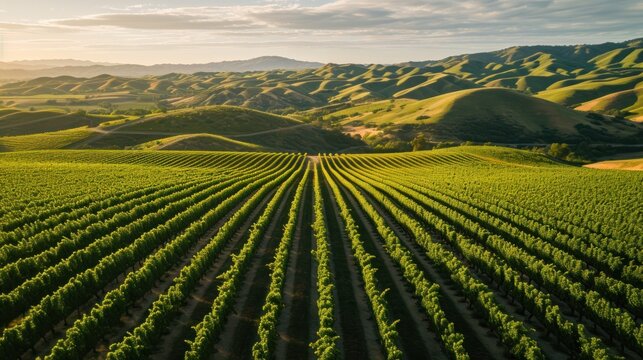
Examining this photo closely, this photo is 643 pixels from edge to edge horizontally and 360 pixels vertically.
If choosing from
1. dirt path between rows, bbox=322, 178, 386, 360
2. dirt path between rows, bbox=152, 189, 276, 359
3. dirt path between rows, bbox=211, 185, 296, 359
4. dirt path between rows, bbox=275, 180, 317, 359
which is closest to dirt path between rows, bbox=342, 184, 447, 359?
dirt path between rows, bbox=322, 178, 386, 360

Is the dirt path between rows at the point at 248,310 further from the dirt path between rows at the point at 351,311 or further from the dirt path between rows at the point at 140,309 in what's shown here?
the dirt path between rows at the point at 140,309

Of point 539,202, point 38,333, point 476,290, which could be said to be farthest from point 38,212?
point 539,202

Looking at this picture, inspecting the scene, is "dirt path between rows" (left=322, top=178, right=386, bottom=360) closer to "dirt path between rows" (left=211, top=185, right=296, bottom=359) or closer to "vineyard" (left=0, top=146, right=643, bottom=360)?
"vineyard" (left=0, top=146, right=643, bottom=360)

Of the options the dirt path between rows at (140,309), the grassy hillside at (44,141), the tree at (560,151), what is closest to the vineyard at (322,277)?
the dirt path between rows at (140,309)

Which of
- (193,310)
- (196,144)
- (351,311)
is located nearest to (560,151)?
(196,144)

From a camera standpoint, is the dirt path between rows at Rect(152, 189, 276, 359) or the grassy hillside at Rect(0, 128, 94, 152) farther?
the grassy hillside at Rect(0, 128, 94, 152)

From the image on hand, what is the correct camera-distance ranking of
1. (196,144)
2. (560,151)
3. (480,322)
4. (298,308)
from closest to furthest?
(480,322), (298,308), (196,144), (560,151)

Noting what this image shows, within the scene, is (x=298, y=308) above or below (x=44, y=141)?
below

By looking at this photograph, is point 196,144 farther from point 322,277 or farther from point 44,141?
point 322,277
